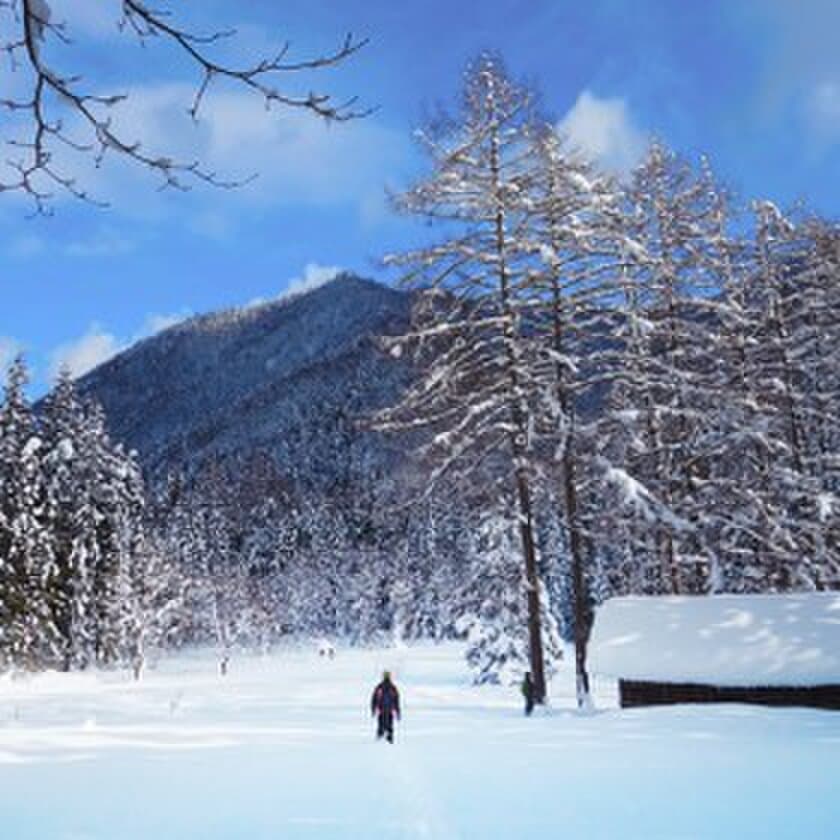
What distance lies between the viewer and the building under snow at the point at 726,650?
1659 centimetres

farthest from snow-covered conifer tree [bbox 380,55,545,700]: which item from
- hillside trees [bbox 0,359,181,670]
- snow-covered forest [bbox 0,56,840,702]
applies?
hillside trees [bbox 0,359,181,670]

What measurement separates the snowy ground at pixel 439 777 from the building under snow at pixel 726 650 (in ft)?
4.56

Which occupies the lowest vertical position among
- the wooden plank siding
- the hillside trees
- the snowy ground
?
the wooden plank siding

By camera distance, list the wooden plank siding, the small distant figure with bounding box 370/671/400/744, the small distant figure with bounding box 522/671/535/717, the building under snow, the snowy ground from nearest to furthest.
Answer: the snowy ground → the small distant figure with bounding box 370/671/400/744 → the wooden plank siding → the building under snow → the small distant figure with bounding box 522/671/535/717

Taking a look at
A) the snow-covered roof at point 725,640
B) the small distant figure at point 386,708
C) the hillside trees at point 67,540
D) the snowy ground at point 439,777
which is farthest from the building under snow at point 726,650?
the hillside trees at point 67,540

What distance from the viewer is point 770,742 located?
11992 mm

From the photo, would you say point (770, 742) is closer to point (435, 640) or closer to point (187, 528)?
point (435, 640)

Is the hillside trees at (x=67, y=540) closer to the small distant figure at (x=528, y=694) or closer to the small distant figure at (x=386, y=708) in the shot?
the small distant figure at (x=386, y=708)

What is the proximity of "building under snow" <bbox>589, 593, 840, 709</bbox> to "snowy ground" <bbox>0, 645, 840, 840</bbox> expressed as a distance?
139 cm

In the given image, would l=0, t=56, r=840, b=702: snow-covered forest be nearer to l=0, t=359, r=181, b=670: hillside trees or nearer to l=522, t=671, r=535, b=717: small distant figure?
l=522, t=671, r=535, b=717: small distant figure

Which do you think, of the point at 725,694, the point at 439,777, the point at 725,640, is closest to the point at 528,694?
the point at 725,694

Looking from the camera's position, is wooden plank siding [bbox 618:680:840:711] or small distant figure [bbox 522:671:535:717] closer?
wooden plank siding [bbox 618:680:840:711]

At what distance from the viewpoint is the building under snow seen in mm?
16594

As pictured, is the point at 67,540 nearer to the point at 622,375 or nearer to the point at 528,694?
the point at 528,694
